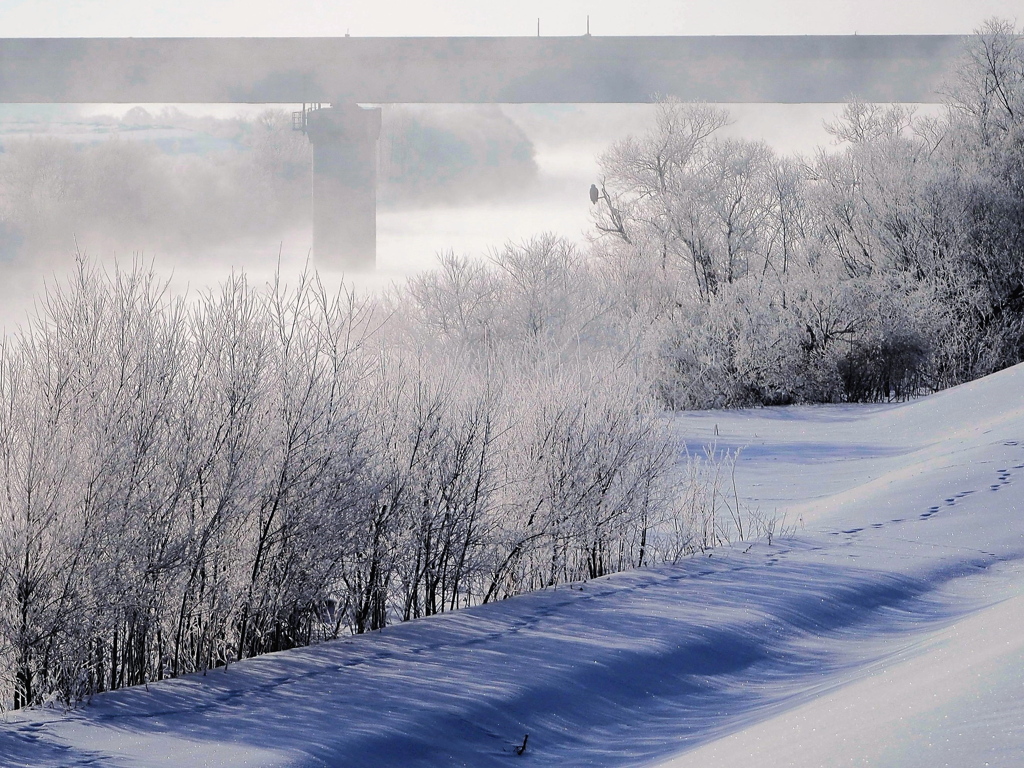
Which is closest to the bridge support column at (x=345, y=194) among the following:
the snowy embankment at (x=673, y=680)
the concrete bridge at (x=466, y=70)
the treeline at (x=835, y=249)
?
the concrete bridge at (x=466, y=70)

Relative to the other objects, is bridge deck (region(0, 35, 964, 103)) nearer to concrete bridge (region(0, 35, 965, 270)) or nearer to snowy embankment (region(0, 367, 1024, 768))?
concrete bridge (region(0, 35, 965, 270))

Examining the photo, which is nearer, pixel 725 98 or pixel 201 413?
pixel 201 413

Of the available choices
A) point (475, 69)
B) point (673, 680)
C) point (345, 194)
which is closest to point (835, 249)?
point (475, 69)

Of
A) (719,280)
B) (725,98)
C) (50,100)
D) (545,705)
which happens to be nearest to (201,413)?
(545,705)

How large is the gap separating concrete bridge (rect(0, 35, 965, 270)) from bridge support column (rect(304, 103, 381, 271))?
69 centimetres

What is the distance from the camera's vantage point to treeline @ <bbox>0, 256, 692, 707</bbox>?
6496mm

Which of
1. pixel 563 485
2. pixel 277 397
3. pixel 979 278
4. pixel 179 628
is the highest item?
pixel 979 278

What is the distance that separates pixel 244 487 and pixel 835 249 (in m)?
23.6

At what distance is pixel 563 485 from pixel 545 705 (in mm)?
3365

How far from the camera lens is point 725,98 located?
110 feet

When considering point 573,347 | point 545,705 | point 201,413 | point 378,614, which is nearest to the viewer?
point 545,705

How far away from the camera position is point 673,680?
6.84m

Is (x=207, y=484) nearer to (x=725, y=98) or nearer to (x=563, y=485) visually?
(x=563, y=485)

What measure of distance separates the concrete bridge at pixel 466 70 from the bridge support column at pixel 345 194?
2.26ft
